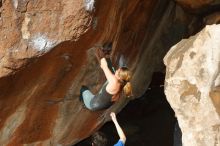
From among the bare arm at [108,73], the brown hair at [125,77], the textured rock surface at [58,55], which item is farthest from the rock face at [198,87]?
the bare arm at [108,73]

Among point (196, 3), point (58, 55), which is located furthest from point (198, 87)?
point (196, 3)

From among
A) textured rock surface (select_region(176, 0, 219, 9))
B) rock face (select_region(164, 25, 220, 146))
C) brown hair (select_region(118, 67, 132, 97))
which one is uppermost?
brown hair (select_region(118, 67, 132, 97))

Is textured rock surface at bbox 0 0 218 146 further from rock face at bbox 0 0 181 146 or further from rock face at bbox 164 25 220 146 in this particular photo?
rock face at bbox 164 25 220 146

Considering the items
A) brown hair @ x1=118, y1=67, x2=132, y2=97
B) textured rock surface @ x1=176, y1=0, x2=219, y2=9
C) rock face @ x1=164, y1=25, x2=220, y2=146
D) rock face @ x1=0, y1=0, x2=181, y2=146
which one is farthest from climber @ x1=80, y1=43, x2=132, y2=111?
textured rock surface @ x1=176, y1=0, x2=219, y2=9

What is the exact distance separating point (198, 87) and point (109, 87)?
5.24 ft

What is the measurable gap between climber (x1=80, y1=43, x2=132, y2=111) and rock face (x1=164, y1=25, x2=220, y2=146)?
4.18 feet

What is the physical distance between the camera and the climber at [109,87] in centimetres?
547

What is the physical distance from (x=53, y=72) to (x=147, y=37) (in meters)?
2.96

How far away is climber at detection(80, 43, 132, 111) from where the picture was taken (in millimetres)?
5473

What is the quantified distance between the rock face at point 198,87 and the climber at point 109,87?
1273 millimetres

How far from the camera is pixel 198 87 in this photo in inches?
258

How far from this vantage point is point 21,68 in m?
5.75

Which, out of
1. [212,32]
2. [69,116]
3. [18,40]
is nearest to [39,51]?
[18,40]

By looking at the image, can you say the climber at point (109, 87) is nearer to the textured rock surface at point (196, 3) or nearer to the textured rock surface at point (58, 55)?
the textured rock surface at point (58, 55)
